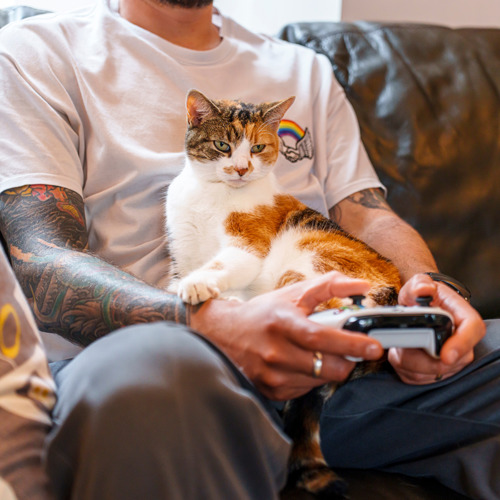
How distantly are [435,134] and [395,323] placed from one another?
1059mm

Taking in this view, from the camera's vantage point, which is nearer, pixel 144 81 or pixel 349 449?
pixel 349 449

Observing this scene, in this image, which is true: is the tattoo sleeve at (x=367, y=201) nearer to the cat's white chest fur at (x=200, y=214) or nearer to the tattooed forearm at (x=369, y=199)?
the tattooed forearm at (x=369, y=199)

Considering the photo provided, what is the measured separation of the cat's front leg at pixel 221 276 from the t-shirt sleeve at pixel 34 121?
0.35m

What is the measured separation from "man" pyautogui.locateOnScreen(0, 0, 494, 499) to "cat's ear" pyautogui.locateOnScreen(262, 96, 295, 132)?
163 millimetres

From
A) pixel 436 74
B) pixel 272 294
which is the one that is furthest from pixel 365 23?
pixel 272 294

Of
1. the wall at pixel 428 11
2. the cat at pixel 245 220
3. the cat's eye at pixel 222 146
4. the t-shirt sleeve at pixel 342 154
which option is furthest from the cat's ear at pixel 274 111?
the wall at pixel 428 11

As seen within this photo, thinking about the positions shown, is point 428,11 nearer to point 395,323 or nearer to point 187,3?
point 187,3

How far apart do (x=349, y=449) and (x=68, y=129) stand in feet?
2.85

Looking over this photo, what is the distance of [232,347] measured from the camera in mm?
819

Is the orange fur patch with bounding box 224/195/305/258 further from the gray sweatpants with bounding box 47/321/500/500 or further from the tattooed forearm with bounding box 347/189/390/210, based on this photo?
the gray sweatpants with bounding box 47/321/500/500

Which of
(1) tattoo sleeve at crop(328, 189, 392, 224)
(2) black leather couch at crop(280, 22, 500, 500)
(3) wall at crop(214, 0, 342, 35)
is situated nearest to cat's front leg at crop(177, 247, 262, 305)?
(1) tattoo sleeve at crop(328, 189, 392, 224)

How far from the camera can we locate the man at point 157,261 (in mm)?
563

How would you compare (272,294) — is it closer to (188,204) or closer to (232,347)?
(232,347)

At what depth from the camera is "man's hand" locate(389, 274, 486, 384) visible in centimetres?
84
